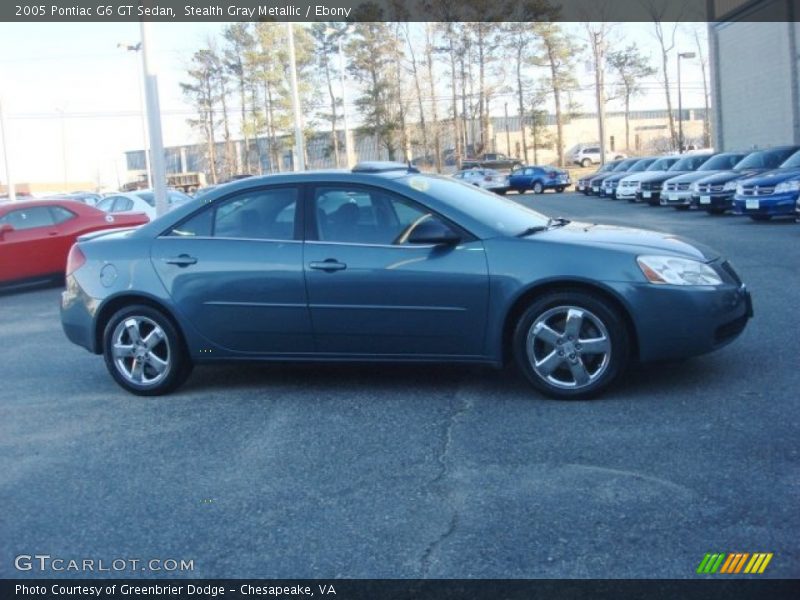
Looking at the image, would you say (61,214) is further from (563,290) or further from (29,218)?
(563,290)

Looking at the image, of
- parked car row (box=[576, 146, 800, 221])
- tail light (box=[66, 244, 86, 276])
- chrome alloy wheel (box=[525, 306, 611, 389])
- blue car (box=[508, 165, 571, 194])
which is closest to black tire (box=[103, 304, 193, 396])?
tail light (box=[66, 244, 86, 276])

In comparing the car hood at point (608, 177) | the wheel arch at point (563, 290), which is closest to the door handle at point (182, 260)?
the wheel arch at point (563, 290)

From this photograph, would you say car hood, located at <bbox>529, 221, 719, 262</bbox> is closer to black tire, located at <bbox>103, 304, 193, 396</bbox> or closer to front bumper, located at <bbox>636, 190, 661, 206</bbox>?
black tire, located at <bbox>103, 304, 193, 396</bbox>

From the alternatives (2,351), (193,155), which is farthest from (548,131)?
(2,351)

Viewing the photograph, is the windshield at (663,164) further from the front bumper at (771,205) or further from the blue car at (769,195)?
the front bumper at (771,205)

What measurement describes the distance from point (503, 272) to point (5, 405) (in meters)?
3.73

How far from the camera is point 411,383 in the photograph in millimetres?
6785

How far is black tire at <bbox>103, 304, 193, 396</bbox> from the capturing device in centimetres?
678

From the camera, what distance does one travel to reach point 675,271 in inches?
237

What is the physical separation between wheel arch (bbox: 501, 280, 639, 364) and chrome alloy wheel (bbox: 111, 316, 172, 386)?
7.87 ft

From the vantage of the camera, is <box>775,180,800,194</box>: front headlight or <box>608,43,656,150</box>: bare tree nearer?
<box>775,180,800,194</box>: front headlight

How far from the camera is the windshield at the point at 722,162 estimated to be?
25.9 metres

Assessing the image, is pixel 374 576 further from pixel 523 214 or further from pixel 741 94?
pixel 741 94
